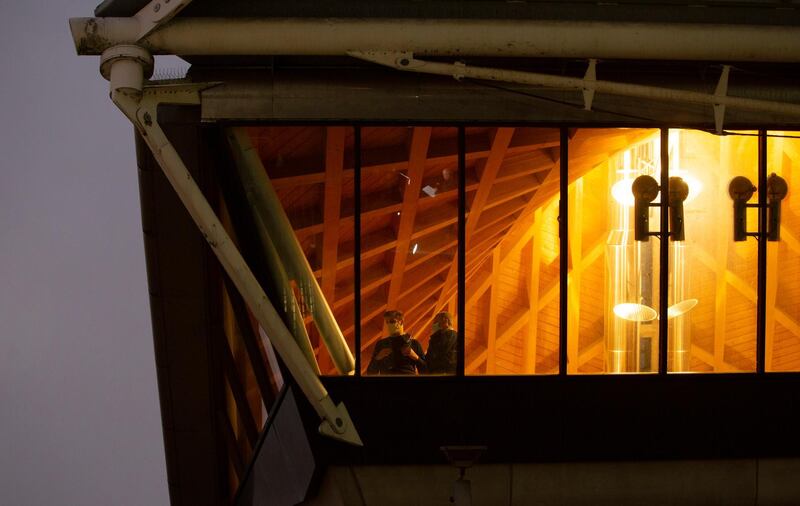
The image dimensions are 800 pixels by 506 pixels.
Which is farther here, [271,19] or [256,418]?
[256,418]

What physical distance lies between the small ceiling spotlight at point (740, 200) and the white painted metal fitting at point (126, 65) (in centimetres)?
852

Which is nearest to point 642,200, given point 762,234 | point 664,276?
point 664,276

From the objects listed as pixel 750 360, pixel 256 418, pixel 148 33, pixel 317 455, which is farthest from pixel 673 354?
pixel 148 33

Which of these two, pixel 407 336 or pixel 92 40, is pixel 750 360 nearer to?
pixel 407 336

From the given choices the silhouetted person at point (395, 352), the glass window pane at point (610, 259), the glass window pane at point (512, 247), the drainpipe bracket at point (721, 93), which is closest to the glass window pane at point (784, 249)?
the drainpipe bracket at point (721, 93)

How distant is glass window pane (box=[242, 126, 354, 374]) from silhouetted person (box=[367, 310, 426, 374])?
47 centimetres

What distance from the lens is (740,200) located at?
2014 centimetres

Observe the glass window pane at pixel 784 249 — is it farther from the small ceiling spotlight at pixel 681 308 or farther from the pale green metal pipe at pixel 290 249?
the pale green metal pipe at pixel 290 249

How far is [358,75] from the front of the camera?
65.0 feet

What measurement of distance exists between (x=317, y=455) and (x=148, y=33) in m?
6.47

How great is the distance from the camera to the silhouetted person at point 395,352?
65.3 feet

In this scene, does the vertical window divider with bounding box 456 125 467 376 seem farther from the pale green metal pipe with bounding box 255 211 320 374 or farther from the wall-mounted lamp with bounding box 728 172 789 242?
the wall-mounted lamp with bounding box 728 172 789 242

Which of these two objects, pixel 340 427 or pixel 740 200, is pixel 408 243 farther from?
pixel 740 200

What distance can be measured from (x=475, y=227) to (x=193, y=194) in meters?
4.14
